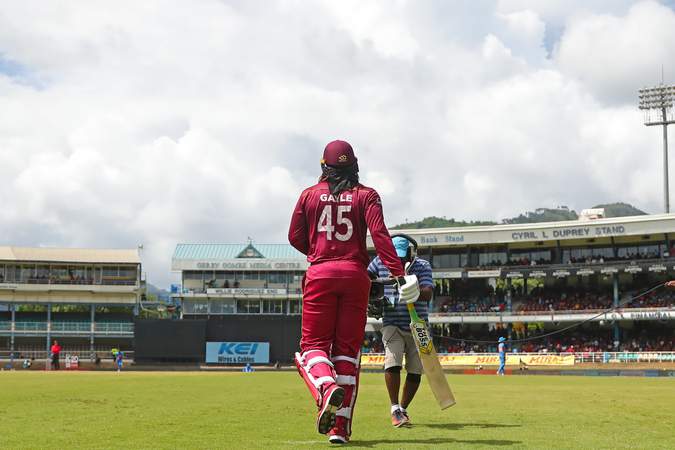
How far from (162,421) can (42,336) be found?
226ft

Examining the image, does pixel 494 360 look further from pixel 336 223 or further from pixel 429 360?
pixel 336 223

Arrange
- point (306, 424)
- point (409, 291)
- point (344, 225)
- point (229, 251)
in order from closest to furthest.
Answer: point (409, 291) < point (344, 225) < point (306, 424) < point (229, 251)

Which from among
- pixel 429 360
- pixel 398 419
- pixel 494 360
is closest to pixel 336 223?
pixel 429 360

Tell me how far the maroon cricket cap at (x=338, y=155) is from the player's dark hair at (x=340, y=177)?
4cm

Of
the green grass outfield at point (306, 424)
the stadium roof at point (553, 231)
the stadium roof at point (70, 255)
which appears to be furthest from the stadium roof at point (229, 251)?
the green grass outfield at point (306, 424)

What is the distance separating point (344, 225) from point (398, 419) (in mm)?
2502

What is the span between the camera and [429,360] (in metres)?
8.44

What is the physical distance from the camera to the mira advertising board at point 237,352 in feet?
184

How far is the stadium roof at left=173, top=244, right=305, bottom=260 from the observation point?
266 feet

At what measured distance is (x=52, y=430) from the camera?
789 cm

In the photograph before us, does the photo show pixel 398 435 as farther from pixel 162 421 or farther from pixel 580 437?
pixel 162 421

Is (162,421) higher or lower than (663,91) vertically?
lower

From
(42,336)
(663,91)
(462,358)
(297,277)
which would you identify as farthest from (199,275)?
(663,91)

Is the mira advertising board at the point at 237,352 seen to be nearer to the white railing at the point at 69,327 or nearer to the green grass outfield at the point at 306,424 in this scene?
the white railing at the point at 69,327
